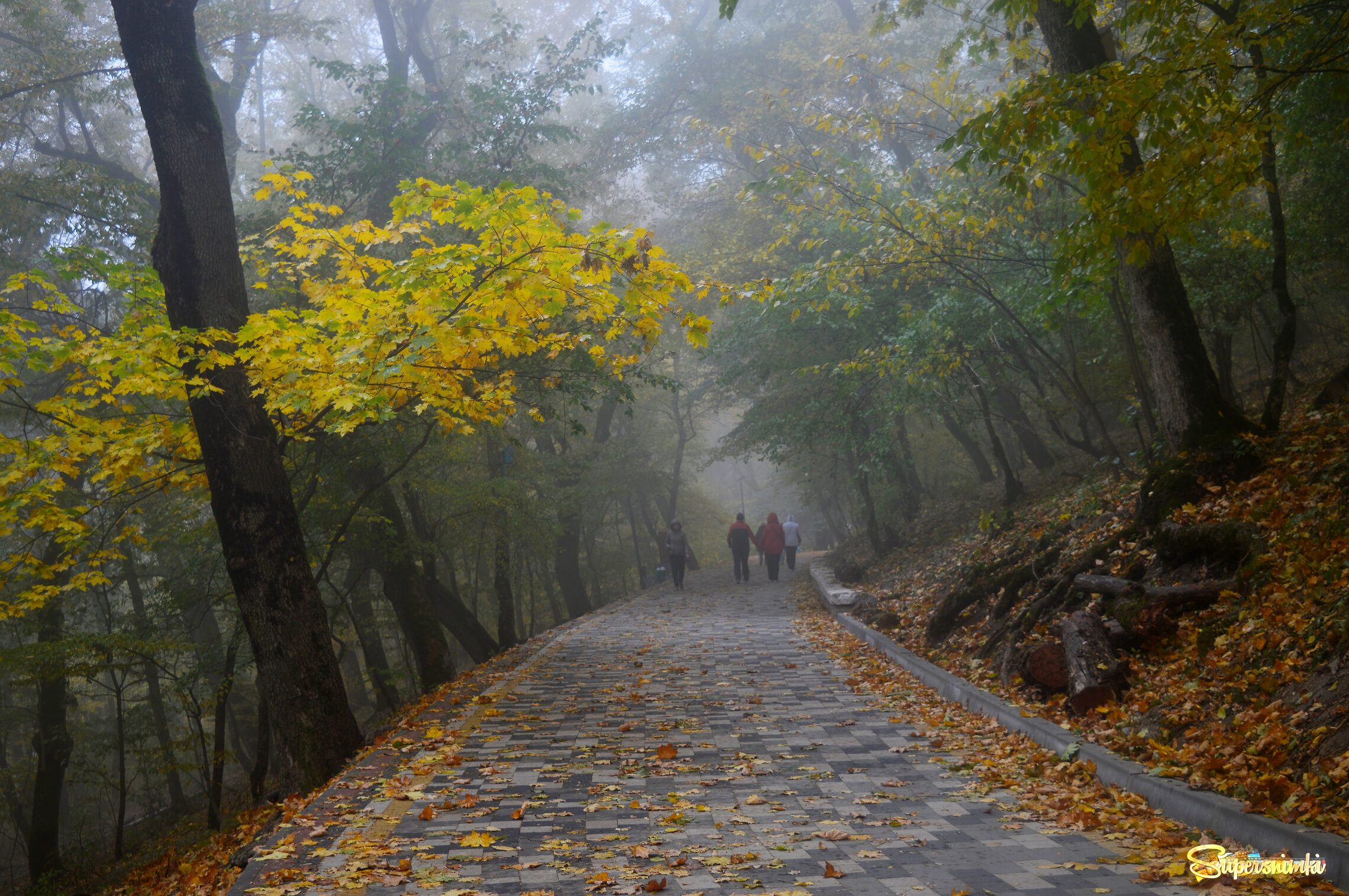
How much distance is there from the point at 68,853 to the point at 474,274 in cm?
1719

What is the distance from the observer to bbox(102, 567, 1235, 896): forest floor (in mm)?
4016

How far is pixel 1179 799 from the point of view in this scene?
14.5 feet

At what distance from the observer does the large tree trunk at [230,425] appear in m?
7.66

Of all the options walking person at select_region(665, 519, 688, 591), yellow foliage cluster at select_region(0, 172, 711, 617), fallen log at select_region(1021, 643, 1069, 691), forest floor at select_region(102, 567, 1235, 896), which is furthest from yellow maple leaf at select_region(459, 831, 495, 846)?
walking person at select_region(665, 519, 688, 591)

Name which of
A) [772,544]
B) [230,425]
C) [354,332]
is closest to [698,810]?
[354,332]

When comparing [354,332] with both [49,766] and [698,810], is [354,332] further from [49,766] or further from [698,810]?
[49,766]

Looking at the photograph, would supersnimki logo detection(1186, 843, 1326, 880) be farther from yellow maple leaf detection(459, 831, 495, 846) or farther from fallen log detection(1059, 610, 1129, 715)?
yellow maple leaf detection(459, 831, 495, 846)

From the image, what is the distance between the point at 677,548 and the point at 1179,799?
62.2 ft

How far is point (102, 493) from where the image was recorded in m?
15.5

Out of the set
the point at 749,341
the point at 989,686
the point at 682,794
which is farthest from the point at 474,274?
the point at 749,341

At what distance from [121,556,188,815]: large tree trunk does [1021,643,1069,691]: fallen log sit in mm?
13291

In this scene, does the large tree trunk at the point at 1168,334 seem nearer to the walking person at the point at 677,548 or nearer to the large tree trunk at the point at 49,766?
the walking person at the point at 677,548

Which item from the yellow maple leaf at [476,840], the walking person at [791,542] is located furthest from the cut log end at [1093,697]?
the walking person at [791,542]

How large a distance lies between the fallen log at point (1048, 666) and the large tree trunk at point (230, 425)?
234 inches
